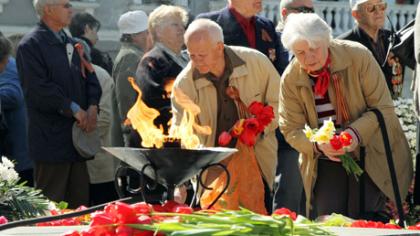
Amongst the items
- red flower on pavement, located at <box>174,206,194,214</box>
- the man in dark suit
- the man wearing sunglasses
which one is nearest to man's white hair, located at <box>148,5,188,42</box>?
the man in dark suit

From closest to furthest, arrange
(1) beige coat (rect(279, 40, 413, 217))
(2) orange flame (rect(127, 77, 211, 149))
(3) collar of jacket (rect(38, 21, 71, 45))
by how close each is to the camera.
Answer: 1. (2) orange flame (rect(127, 77, 211, 149))
2. (1) beige coat (rect(279, 40, 413, 217))
3. (3) collar of jacket (rect(38, 21, 71, 45))

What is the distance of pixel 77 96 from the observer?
10000 mm

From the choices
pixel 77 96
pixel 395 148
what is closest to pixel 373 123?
pixel 395 148

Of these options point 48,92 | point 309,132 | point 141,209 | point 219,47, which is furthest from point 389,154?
point 141,209

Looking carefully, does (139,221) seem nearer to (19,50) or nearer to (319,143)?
(319,143)

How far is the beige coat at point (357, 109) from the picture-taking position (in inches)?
306

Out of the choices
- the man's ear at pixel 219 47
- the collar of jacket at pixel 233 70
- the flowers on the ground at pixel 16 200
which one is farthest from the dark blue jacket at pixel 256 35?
the flowers on the ground at pixel 16 200

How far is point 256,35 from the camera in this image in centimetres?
952

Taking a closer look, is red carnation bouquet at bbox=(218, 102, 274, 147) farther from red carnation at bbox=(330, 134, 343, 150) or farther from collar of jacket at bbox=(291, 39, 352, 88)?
red carnation at bbox=(330, 134, 343, 150)

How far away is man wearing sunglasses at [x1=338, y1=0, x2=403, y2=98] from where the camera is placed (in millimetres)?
10031

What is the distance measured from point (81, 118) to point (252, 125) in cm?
232

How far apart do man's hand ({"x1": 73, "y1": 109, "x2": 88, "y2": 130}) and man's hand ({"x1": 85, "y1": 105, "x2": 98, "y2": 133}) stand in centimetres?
3

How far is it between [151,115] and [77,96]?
12.4 feet

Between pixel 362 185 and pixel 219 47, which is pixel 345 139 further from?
pixel 219 47
